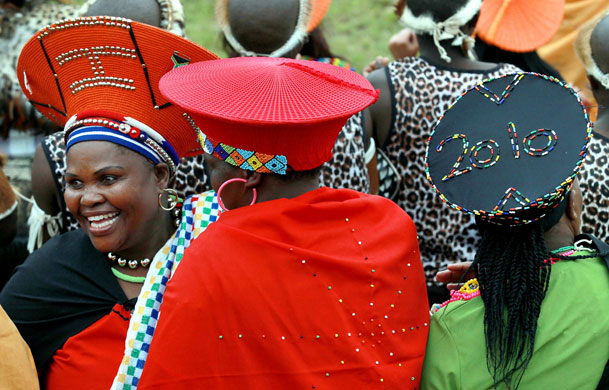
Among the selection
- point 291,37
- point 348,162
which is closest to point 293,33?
point 291,37

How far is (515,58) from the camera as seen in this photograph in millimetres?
5008

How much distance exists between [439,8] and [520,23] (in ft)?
3.21

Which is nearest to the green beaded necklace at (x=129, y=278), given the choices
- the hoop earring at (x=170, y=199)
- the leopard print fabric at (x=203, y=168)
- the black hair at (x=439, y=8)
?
the hoop earring at (x=170, y=199)

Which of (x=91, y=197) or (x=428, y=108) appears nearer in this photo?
(x=91, y=197)

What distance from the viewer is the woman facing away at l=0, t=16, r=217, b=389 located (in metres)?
2.36

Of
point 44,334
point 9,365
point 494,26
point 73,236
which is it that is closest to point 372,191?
point 494,26

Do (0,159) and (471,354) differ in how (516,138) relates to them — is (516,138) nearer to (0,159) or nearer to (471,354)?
(471,354)

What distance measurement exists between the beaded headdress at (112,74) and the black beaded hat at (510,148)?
887 mm

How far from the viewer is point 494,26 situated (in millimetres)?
4277

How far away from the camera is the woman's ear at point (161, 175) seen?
8.41 feet

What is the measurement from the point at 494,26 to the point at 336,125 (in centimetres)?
257

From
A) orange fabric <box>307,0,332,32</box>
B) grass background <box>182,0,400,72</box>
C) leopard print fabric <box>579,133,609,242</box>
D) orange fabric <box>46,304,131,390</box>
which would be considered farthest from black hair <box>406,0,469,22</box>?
grass background <box>182,0,400,72</box>

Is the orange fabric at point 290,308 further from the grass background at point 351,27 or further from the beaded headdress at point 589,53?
the grass background at point 351,27

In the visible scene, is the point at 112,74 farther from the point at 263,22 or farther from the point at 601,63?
the point at 601,63
